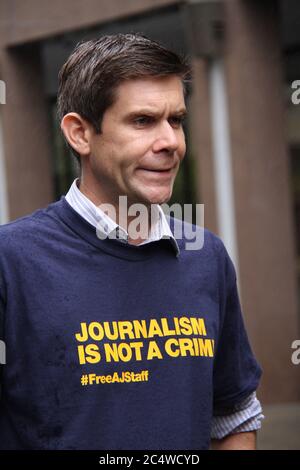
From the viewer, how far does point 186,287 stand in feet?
8.32

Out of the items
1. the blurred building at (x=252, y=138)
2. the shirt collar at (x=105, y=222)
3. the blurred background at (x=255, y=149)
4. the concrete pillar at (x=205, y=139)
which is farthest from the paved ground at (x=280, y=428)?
the shirt collar at (x=105, y=222)

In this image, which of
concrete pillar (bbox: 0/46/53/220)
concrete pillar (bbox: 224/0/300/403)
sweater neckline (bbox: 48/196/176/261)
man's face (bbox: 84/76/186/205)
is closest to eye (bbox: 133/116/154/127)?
man's face (bbox: 84/76/186/205)

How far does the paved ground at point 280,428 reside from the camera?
697 cm

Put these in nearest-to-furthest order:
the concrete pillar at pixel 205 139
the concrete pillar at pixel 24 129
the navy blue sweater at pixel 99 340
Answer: the navy blue sweater at pixel 99 340 < the concrete pillar at pixel 205 139 < the concrete pillar at pixel 24 129

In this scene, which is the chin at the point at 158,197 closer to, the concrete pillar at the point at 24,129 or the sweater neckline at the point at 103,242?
the sweater neckline at the point at 103,242

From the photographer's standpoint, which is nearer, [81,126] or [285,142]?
[81,126]

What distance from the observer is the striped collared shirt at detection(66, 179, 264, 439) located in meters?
2.49

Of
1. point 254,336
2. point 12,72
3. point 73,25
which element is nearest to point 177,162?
point 254,336

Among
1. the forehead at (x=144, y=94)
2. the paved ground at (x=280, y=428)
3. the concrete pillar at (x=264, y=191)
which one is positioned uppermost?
the forehead at (x=144, y=94)

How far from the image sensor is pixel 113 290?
241cm

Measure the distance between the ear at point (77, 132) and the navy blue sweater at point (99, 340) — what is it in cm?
15

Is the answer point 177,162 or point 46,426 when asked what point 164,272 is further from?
point 46,426

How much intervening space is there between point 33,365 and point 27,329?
8cm

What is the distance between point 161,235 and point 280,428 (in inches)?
207
